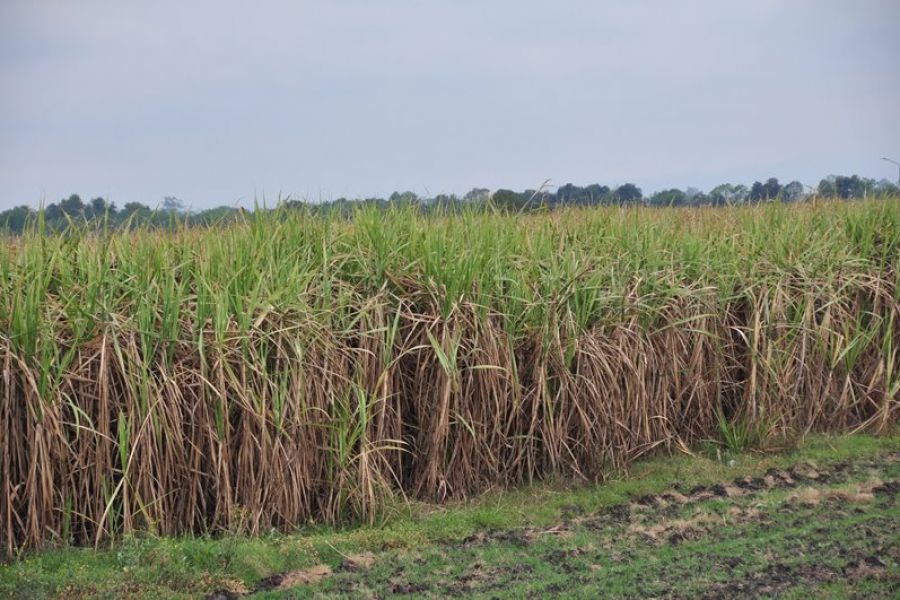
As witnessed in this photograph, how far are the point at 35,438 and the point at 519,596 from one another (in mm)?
2547

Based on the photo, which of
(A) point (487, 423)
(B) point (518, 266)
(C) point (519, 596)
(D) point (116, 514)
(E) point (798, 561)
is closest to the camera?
(C) point (519, 596)

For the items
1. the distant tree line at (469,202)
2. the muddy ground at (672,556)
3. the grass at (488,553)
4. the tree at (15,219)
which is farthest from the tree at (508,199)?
the tree at (15,219)

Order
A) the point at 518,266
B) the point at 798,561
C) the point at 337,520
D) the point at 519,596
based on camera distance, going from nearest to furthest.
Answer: the point at 519,596, the point at 798,561, the point at 337,520, the point at 518,266

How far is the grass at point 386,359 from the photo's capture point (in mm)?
5316

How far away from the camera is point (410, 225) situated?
22.6ft

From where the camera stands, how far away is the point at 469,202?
7895mm

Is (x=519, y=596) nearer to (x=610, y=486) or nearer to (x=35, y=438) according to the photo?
(x=610, y=486)

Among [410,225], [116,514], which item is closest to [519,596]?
[116,514]

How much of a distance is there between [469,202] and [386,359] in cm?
230

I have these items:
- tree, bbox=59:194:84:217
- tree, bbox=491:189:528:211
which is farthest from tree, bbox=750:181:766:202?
tree, bbox=59:194:84:217

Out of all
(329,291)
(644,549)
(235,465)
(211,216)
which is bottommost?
(644,549)

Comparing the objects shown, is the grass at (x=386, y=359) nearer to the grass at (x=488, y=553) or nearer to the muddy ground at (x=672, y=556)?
the grass at (x=488, y=553)

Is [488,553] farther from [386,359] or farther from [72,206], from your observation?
[72,206]

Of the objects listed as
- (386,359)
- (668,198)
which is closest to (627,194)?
(668,198)
